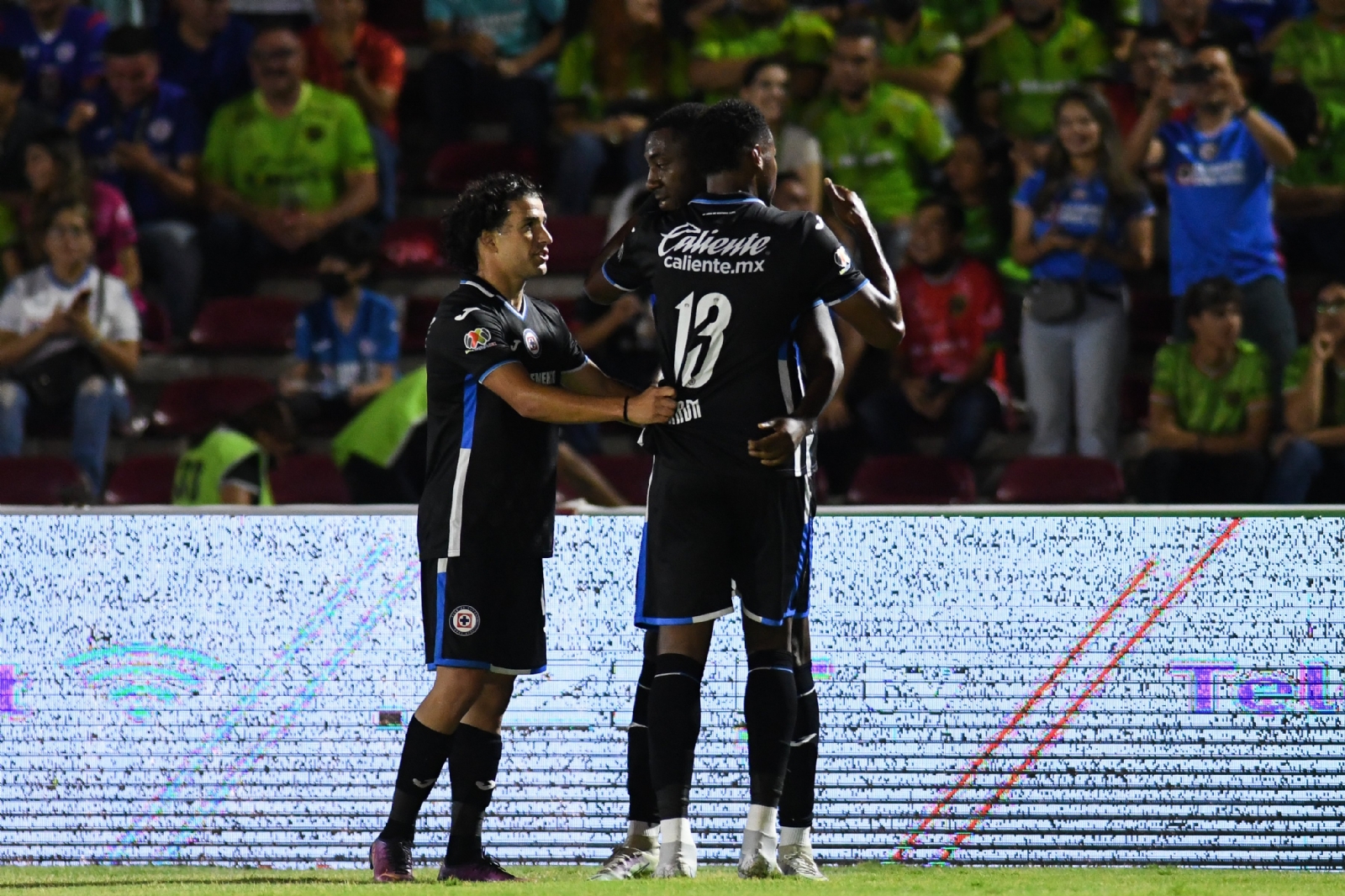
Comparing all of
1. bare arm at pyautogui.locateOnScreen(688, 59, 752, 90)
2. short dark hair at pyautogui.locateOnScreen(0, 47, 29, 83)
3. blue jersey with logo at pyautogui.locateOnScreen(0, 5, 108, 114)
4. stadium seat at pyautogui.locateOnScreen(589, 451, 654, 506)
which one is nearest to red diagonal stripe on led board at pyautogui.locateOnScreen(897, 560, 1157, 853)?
stadium seat at pyautogui.locateOnScreen(589, 451, 654, 506)

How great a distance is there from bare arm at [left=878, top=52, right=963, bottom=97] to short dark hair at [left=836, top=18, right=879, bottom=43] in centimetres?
35

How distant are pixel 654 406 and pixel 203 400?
18.3 feet

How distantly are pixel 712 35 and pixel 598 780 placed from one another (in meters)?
5.77

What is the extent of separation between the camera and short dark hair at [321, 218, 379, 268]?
346 inches

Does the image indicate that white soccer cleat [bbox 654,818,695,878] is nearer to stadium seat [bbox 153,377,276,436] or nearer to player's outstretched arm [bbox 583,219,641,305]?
player's outstretched arm [bbox 583,219,641,305]

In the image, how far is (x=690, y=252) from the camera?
436cm

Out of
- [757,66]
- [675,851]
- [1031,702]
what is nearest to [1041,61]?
[757,66]

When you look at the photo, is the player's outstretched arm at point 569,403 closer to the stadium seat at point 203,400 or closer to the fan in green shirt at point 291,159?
the stadium seat at point 203,400

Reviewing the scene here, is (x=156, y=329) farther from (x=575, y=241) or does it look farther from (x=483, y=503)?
(x=483, y=503)

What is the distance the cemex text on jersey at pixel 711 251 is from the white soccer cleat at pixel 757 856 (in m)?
1.39

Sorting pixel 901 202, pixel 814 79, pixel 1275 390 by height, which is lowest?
pixel 1275 390

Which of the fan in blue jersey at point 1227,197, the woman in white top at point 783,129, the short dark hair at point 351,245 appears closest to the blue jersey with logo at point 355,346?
the short dark hair at point 351,245

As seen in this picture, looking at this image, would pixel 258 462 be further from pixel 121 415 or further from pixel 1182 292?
pixel 1182 292

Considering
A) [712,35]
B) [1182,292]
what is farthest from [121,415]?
[1182,292]
